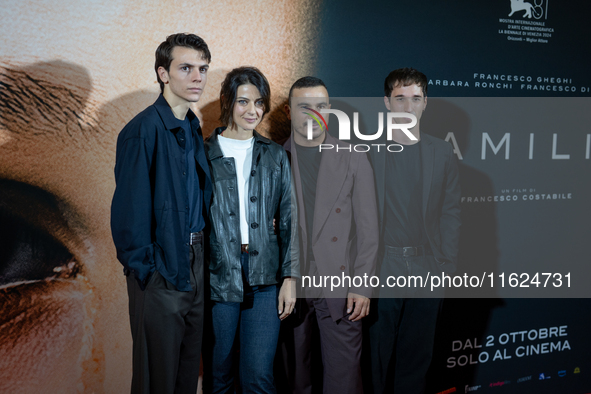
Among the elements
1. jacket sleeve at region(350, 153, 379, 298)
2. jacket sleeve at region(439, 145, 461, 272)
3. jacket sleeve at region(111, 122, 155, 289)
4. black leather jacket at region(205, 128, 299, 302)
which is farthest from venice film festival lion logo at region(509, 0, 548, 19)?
jacket sleeve at region(111, 122, 155, 289)

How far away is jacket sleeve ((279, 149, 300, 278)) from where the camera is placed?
2096 millimetres

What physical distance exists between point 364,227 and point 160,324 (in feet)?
3.77

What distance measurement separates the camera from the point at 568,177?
3.15 metres

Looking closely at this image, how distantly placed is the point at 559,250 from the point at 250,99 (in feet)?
8.62

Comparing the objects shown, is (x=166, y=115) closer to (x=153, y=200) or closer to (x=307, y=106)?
(x=153, y=200)

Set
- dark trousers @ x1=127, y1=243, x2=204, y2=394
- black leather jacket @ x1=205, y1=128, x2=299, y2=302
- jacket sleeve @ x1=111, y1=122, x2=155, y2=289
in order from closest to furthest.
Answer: jacket sleeve @ x1=111, y1=122, x2=155, y2=289 < dark trousers @ x1=127, y1=243, x2=204, y2=394 < black leather jacket @ x1=205, y1=128, x2=299, y2=302

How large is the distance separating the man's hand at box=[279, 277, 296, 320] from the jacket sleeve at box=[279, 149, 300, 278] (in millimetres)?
36

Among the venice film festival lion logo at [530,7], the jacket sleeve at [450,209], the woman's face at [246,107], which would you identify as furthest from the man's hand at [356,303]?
the venice film festival lion logo at [530,7]

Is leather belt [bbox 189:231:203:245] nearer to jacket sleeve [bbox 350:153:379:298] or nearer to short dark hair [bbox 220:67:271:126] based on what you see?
short dark hair [bbox 220:67:271:126]

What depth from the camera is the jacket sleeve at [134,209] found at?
1.64 meters

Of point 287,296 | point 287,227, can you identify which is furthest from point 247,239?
point 287,296

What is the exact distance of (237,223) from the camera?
1986mm

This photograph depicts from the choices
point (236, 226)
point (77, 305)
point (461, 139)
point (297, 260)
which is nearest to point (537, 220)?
point (461, 139)

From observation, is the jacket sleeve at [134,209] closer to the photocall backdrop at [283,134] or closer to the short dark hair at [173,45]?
the short dark hair at [173,45]
